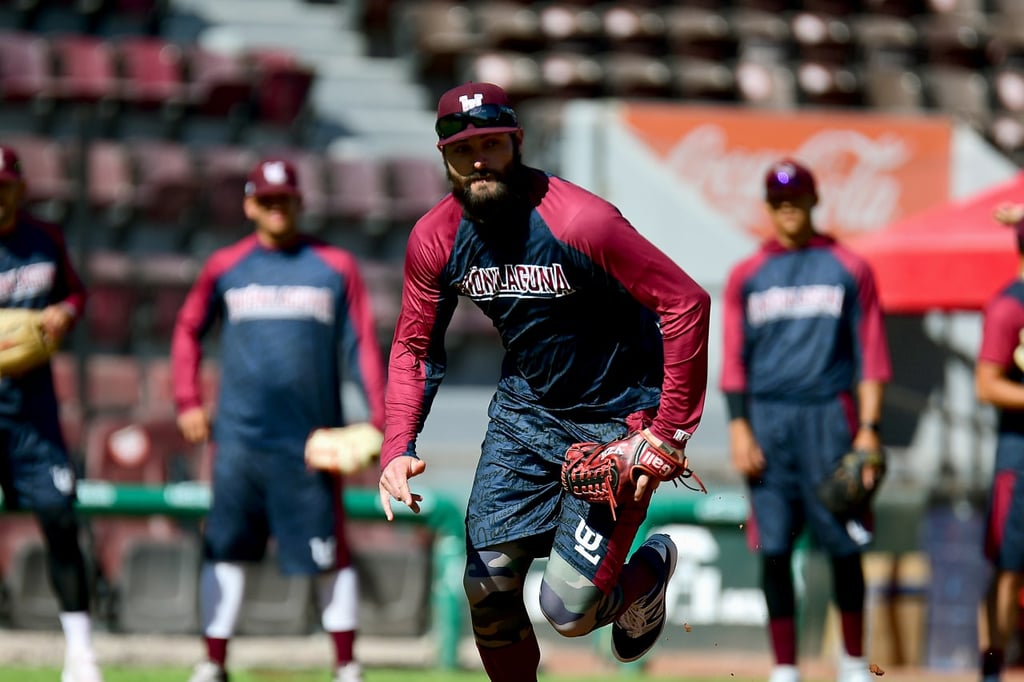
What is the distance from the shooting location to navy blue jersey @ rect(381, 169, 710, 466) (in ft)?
15.6

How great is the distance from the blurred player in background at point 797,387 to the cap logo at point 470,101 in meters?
2.99

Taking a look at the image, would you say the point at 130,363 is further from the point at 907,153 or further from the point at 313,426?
the point at 907,153

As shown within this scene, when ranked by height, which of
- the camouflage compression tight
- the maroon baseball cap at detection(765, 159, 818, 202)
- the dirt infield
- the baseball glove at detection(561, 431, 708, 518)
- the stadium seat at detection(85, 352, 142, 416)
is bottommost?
the dirt infield

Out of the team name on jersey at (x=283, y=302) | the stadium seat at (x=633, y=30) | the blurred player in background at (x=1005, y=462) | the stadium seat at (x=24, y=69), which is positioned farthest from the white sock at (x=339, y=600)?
the stadium seat at (x=633, y=30)

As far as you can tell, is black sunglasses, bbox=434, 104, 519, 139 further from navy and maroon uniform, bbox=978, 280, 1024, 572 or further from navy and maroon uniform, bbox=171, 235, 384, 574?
navy and maroon uniform, bbox=978, 280, 1024, 572

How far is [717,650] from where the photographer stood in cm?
953

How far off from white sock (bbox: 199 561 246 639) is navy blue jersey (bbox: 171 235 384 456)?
1.83 ft

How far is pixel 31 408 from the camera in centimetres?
718

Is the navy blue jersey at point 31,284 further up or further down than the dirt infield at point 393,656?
further up

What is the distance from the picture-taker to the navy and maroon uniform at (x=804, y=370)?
7426 millimetres

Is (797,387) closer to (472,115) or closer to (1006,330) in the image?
(1006,330)

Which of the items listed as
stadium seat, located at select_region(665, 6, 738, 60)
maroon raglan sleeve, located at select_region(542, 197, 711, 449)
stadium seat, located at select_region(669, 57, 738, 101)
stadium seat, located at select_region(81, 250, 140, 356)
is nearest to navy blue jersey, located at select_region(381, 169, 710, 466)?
Result: maroon raglan sleeve, located at select_region(542, 197, 711, 449)

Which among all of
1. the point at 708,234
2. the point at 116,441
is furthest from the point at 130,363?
the point at 708,234

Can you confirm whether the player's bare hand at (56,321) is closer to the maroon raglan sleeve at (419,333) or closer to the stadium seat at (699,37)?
the maroon raglan sleeve at (419,333)
